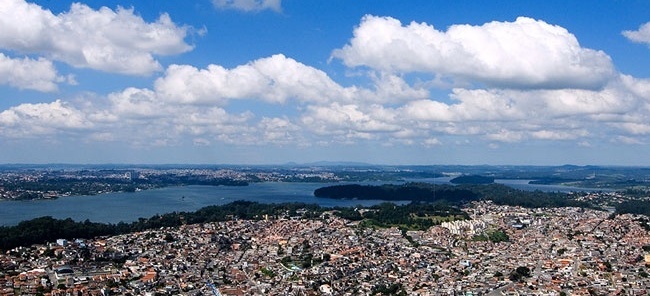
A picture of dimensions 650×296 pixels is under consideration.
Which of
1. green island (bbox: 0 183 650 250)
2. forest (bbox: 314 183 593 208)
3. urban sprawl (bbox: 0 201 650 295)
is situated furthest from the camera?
forest (bbox: 314 183 593 208)

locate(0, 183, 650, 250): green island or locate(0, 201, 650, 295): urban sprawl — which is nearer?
locate(0, 201, 650, 295): urban sprawl

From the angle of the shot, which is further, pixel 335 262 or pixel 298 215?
pixel 298 215

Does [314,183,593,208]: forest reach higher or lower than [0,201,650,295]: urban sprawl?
higher

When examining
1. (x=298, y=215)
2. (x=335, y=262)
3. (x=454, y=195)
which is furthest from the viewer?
(x=454, y=195)

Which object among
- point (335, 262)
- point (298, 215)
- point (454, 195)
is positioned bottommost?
point (335, 262)

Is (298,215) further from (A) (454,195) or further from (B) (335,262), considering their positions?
(A) (454,195)

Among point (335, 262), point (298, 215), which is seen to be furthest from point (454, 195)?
point (335, 262)

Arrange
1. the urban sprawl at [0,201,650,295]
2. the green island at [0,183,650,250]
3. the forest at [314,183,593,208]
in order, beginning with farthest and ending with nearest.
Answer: the forest at [314,183,593,208] → the green island at [0,183,650,250] → the urban sprawl at [0,201,650,295]

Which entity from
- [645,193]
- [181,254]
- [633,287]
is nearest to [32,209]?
[181,254]

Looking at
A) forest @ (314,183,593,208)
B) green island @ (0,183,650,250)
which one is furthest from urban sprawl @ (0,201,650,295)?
forest @ (314,183,593,208)

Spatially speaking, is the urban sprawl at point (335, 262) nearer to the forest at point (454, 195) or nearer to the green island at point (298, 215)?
the green island at point (298, 215)

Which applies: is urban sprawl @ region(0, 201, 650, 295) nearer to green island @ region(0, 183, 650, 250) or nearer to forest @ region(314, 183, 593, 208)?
green island @ region(0, 183, 650, 250)
